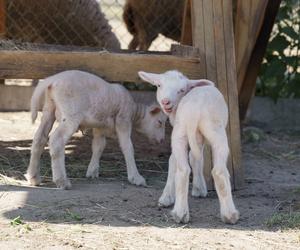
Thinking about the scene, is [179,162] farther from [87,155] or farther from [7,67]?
[87,155]

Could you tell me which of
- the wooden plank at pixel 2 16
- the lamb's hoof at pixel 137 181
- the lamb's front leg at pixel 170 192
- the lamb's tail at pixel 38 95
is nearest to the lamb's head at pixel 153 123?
the lamb's hoof at pixel 137 181

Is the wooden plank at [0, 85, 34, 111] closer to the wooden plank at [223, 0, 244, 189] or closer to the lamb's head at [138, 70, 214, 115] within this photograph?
the wooden plank at [223, 0, 244, 189]

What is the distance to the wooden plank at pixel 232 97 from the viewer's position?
5.37 meters

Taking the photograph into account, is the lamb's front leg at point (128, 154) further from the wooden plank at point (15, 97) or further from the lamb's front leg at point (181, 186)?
the wooden plank at point (15, 97)

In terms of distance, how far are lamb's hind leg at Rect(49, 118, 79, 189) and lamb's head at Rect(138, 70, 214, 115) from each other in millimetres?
737

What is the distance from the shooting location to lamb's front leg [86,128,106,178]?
18.4 ft

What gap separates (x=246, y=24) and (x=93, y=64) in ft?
4.98

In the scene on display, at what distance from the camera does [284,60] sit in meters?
8.17

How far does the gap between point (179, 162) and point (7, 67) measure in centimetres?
164

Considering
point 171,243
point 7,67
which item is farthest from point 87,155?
point 171,243

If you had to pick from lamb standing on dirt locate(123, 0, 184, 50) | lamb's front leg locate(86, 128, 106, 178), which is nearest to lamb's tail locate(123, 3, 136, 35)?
lamb standing on dirt locate(123, 0, 184, 50)

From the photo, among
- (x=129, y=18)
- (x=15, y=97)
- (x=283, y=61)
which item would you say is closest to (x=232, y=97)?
(x=283, y=61)

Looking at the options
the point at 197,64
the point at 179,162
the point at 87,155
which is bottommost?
the point at 87,155

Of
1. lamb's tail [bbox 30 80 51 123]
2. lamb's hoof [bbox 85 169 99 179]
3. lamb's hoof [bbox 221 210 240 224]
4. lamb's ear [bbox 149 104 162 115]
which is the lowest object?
lamb's hoof [bbox 85 169 99 179]
